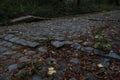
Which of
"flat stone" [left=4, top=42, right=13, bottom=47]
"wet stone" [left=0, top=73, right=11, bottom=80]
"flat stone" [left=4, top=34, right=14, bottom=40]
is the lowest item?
"flat stone" [left=4, top=34, right=14, bottom=40]

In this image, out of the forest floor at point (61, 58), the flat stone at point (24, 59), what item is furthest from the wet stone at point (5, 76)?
the flat stone at point (24, 59)

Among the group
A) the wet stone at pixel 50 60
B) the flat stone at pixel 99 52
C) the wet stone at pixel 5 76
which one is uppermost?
the flat stone at pixel 99 52

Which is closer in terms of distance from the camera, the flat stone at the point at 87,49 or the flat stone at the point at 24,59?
the flat stone at the point at 24,59

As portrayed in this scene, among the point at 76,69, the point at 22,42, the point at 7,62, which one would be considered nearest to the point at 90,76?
the point at 76,69

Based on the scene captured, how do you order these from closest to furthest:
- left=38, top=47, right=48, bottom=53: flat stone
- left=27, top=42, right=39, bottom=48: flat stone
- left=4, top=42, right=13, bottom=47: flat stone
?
left=38, top=47, right=48, bottom=53: flat stone, left=27, top=42, right=39, bottom=48: flat stone, left=4, top=42, right=13, bottom=47: flat stone

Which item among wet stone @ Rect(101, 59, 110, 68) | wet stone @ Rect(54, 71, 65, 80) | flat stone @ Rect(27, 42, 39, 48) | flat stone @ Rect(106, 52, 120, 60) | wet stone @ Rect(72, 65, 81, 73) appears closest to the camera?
wet stone @ Rect(54, 71, 65, 80)

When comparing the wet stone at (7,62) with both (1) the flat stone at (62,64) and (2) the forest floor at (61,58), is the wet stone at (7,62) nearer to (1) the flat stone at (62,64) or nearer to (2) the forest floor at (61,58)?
(2) the forest floor at (61,58)

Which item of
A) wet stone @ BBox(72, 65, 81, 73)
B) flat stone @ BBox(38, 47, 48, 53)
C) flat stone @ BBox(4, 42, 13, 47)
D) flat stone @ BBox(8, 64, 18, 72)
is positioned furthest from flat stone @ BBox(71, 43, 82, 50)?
flat stone @ BBox(4, 42, 13, 47)

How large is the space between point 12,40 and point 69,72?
2.03m

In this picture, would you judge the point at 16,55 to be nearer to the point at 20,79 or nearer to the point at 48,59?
the point at 48,59

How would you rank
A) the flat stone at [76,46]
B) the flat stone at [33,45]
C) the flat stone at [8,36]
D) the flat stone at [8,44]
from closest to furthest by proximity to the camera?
the flat stone at [76,46] < the flat stone at [33,45] < the flat stone at [8,44] < the flat stone at [8,36]

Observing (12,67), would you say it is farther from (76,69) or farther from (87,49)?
(87,49)

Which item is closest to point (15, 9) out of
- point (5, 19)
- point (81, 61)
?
point (5, 19)

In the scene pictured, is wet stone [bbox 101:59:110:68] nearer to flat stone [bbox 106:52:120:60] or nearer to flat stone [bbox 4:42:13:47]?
flat stone [bbox 106:52:120:60]
